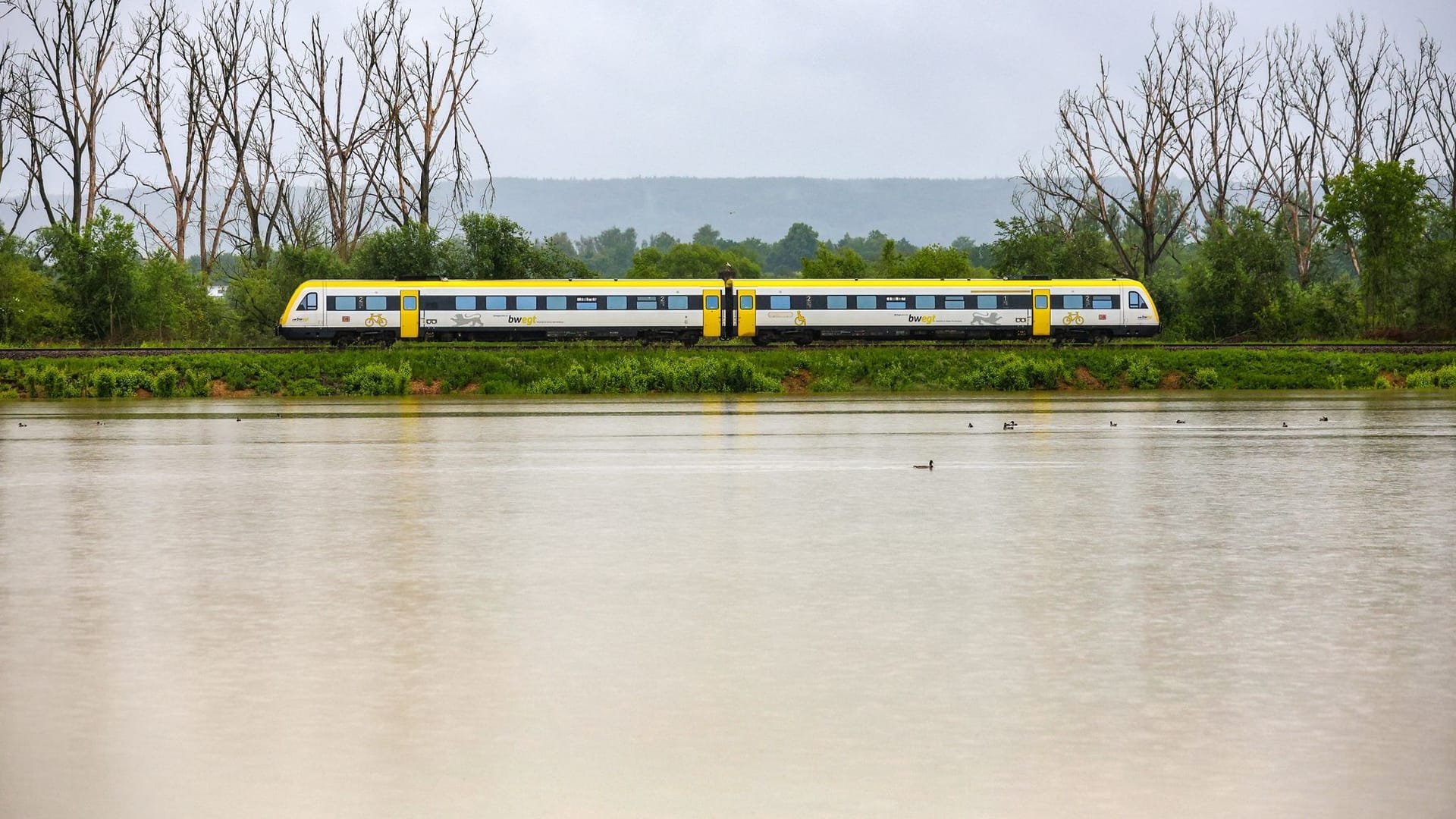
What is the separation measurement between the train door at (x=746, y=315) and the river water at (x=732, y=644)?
36555mm

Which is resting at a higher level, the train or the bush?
the train

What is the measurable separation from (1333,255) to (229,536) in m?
207

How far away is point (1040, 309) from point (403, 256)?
25690 millimetres

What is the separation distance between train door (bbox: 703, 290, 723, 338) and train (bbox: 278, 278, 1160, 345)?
0.04m

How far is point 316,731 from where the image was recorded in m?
5.95

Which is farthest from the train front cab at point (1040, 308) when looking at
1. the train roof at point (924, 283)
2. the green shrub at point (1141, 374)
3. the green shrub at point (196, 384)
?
the green shrub at point (196, 384)

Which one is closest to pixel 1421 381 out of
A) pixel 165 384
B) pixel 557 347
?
pixel 557 347

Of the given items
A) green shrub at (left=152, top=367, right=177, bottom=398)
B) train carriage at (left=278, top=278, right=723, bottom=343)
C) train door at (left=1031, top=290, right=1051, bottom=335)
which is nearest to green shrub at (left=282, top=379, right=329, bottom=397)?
green shrub at (left=152, top=367, right=177, bottom=398)

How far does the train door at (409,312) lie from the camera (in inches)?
2067

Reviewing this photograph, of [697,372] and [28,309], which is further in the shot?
[28,309]

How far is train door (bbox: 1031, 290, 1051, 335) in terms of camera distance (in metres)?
53.8

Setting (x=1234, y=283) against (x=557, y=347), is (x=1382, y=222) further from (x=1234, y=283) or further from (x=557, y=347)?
(x=557, y=347)

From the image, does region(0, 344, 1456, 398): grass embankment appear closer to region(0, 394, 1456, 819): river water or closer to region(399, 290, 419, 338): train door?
region(399, 290, 419, 338): train door

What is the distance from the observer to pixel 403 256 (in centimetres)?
6147
